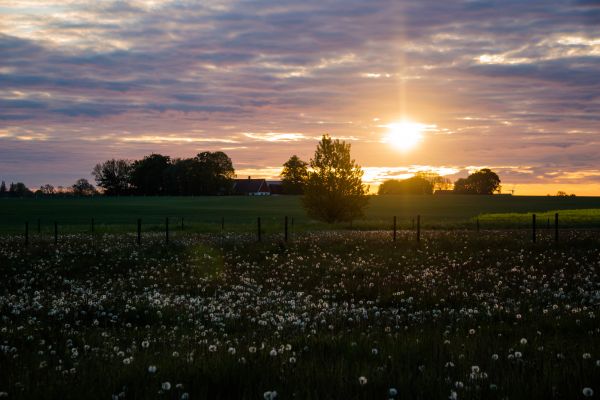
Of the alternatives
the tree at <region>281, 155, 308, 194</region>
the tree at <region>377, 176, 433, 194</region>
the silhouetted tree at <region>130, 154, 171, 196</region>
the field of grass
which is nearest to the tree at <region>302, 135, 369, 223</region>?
the field of grass

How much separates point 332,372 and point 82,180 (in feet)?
657

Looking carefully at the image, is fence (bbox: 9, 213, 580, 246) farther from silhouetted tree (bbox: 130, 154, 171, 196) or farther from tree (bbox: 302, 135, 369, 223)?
silhouetted tree (bbox: 130, 154, 171, 196)

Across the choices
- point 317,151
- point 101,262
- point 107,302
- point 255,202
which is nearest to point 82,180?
point 255,202

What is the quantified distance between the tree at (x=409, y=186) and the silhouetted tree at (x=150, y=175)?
70759 mm

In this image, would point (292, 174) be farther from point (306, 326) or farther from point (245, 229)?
point (306, 326)

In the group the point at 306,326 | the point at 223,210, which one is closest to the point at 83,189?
the point at 223,210

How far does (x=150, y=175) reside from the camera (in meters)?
175

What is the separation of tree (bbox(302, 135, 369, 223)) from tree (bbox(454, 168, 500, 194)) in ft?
425

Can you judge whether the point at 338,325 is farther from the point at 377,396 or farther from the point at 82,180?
the point at 82,180

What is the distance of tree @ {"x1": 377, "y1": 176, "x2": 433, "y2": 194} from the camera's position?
188m

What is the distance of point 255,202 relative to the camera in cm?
13475

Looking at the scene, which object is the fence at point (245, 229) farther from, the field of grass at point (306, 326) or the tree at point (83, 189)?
the tree at point (83, 189)

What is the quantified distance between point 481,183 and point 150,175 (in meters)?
104

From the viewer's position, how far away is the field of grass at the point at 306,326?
24.4 ft
